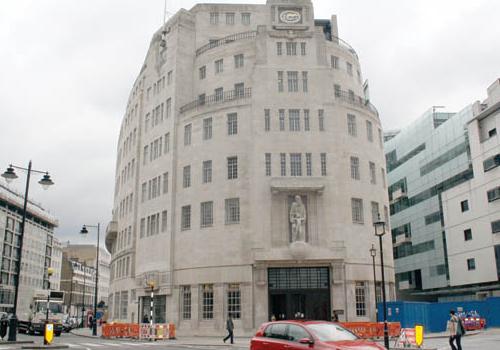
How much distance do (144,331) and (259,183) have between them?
14079 millimetres

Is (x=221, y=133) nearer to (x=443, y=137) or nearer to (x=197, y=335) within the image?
(x=197, y=335)

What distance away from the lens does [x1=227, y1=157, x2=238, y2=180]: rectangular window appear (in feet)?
141

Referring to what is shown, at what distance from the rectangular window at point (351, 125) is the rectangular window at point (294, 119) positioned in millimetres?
4692

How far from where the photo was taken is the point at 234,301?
132 ft

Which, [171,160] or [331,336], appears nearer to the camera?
[331,336]

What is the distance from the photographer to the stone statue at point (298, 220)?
39.9 metres

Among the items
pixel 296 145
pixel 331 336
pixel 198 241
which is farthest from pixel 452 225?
pixel 331 336

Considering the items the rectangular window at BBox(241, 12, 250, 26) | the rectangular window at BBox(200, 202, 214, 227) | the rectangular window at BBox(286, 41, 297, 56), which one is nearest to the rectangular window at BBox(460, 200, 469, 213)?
the rectangular window at BBox(286, 41, 297, 56)

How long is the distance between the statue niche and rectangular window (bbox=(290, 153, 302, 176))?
224cm

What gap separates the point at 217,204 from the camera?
139 feet

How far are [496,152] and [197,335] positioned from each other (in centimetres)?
3703

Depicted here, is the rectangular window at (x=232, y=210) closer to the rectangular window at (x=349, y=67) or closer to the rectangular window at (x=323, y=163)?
the rectangular window at (x=323, y=163)

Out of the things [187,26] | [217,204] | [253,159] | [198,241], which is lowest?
[198,241]

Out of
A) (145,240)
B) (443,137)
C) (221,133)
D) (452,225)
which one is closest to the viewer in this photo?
(221,133)
